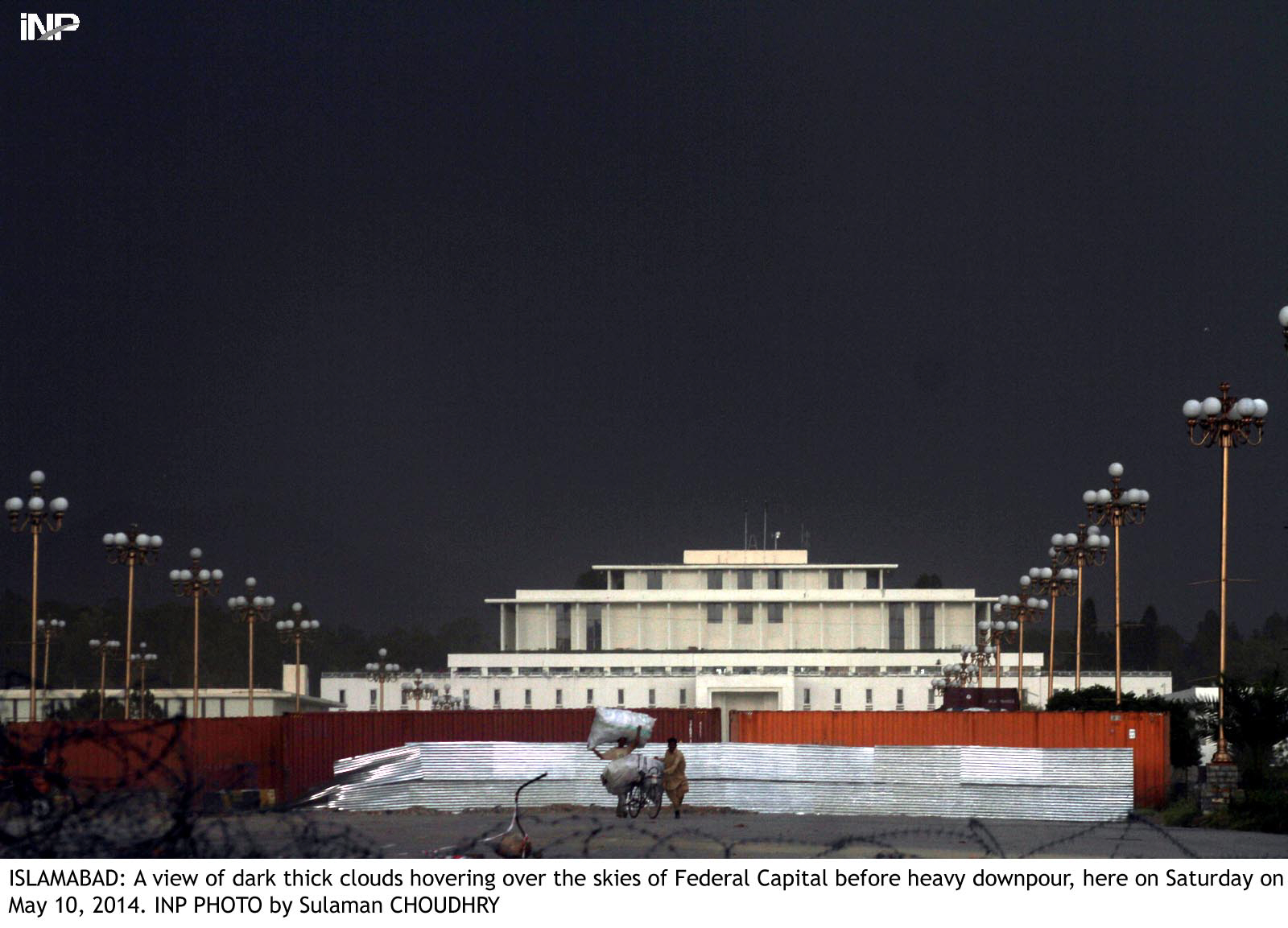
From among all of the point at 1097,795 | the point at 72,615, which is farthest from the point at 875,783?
the point at 72,615

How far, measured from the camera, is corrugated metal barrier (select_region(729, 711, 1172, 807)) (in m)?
32.5

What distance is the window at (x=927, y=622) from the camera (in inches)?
5153

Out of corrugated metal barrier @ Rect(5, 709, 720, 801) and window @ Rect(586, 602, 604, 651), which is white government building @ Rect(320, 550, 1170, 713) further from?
corrugated metal barrier @ Rect(5, 709, 720, 801)

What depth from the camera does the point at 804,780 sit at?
105ft

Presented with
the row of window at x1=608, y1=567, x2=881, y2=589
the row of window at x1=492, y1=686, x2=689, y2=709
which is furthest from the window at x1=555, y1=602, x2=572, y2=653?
the row of window at x1=492, y1=686, x2=689, y2=709

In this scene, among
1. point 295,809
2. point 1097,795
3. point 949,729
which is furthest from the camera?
point 949,729

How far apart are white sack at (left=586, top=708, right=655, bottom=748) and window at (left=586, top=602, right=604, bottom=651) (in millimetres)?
104177

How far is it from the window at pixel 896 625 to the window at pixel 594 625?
20.9 metres

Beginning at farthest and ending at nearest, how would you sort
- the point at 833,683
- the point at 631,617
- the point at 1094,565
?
1. the point at 631,617
2. the point at 833,683
3. the point at 1094,565

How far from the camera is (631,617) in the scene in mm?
130750

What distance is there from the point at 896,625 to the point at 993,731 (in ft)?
314

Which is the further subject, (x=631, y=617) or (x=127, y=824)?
(x=631, y=617)
